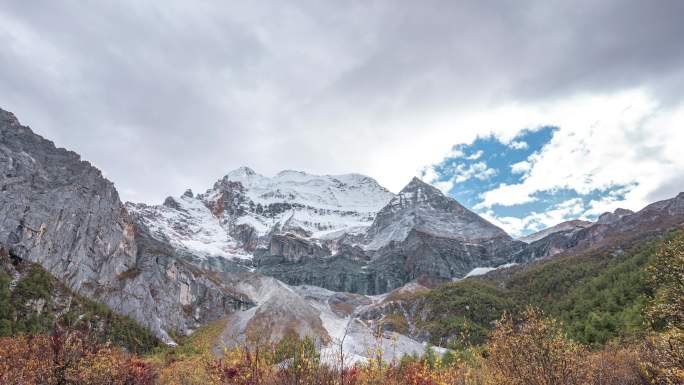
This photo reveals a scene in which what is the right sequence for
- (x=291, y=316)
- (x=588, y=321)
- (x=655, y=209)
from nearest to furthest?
(x=588, y=321) < (x=291, y=316) < (x=655, y=209)

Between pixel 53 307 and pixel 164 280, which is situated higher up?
pixel 164 280

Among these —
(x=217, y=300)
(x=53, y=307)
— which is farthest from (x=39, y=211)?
(x=217, y=300)

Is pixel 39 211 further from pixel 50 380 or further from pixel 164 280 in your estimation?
pixel 50 380

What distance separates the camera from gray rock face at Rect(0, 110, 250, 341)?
109 meters

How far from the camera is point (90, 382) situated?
23891 millimetres

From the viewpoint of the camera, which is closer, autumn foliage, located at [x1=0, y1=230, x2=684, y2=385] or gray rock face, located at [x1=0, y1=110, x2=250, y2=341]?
autumn foliage, located at [x1=0, y1=230, x2=684, y2=385]

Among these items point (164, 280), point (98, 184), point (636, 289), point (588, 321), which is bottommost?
point (588, 321)

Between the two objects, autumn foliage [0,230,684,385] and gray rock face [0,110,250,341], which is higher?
gray rock face [0,110,250,341]

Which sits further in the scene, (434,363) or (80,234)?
(80,234)

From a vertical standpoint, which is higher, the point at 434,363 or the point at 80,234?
the point at 80,234

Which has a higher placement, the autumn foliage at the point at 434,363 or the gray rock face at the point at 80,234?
the gray rock face at the point at 80,234

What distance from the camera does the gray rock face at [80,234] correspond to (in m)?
109

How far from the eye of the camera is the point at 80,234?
12488 cm

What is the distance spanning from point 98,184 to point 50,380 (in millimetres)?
136388
